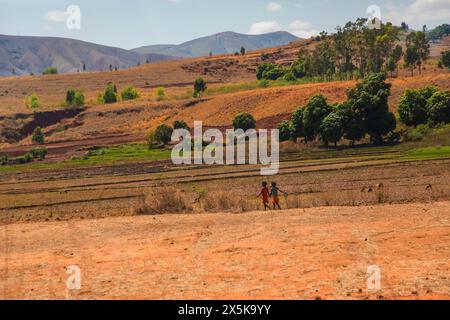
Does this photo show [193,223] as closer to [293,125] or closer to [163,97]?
[293,125]

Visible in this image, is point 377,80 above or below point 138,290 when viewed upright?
above

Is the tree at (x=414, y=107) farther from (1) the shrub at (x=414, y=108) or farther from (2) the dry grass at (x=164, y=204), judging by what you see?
(2) the dry grass at (x=164, y=204)

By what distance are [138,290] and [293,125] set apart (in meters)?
47.1

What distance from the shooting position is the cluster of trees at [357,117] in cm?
5444

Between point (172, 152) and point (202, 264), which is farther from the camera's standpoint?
point (172, 152)

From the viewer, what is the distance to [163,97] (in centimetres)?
10506

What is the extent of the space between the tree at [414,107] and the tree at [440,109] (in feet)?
4.61

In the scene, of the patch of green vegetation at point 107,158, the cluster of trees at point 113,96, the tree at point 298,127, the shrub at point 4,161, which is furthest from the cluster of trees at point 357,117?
the cluster of trees at point 113,96

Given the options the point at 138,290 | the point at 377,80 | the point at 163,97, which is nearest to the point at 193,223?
the point at 138,290

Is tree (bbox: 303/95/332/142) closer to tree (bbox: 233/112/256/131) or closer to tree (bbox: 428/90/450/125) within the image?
tree (bbox: 428/90/450/125)

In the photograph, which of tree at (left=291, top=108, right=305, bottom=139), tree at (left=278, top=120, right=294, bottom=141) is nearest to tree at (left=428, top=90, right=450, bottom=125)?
tree at (left=291, top=108, right=305, bottom=139)

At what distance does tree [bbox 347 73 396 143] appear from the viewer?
5434 centimetres

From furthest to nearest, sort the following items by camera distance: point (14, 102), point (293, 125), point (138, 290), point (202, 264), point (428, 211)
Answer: point (14, 102), point (293, 125), point (428, 211), point (202, 264), point (138, 290)

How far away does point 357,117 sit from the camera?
54812 mm
